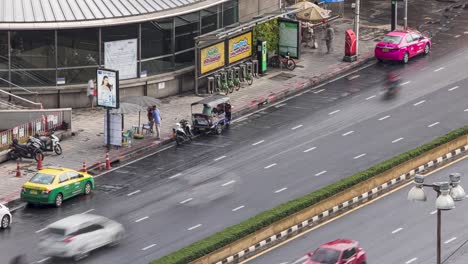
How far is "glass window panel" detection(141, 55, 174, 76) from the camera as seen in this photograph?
89.2m

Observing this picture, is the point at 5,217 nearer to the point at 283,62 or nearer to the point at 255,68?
the point at 255,68

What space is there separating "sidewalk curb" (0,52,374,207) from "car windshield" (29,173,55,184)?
135cm

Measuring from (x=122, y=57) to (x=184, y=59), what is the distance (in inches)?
208

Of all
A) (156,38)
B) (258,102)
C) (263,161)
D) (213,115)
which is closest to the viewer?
(263,161)

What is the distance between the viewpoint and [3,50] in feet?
281

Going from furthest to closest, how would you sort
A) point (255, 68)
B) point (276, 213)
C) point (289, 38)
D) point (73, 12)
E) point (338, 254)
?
point (289, 38)
point (255, 68)
point (73, 12)
point (276, 213)
point (338, 254)

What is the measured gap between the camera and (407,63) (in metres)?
98.5

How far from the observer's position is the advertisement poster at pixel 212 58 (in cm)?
9094

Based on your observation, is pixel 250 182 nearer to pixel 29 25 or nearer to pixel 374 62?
pixel 29 25

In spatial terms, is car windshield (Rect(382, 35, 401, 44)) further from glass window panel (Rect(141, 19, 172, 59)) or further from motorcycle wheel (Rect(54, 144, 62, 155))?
motorcycle wheel (Rect(54, 144, 62, 155))

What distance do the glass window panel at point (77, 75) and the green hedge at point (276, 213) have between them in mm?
20842

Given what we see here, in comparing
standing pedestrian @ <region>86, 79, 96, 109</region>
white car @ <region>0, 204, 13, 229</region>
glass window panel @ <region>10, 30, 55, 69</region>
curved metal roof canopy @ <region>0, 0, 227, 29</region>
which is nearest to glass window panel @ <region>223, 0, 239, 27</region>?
curved metal roof canopy @ <region>0, 0, 227, 29</region>

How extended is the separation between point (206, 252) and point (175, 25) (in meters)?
30.4

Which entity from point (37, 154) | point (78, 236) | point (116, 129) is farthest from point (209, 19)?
point (78, 236)
